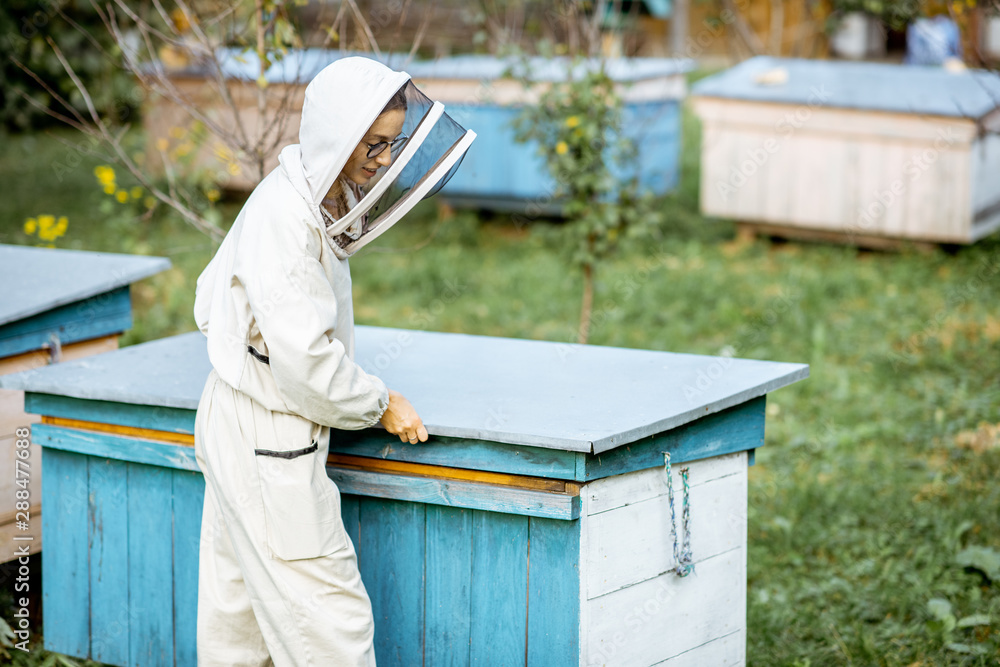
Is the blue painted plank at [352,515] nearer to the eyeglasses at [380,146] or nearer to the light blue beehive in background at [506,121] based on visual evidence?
the eyeglasses at [380,146]

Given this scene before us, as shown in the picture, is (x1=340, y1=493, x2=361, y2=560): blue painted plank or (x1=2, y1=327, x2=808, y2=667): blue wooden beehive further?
(x1=340, y1=493, x2=361, y2=560): blue painted plank

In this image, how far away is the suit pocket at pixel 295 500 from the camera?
234cm

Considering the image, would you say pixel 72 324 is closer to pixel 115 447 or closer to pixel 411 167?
pixel 115 447

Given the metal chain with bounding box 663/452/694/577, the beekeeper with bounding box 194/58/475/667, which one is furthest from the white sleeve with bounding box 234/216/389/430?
the metal chain with bounding box 663/452/694/577

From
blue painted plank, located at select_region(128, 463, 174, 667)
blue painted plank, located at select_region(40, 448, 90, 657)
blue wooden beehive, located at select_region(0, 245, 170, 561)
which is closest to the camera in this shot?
blue painted plank, located at select_region(128, 463, 174, 667)

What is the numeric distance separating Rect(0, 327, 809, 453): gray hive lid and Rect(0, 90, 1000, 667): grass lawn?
38.7 inches

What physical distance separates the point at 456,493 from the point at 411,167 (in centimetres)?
76

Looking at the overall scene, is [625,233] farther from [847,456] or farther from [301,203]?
[301,203]

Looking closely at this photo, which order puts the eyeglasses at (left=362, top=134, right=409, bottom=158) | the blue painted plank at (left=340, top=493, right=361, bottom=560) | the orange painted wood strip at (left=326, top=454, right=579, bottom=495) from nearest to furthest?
the eyeglasses at (left=362, top=134, right=409, bottom=158)
the orange painted wood strip at (left=326, top=454, right=579, bottom=495)
the blue painted plank at (left=340, top=493, right=361, bottom=560)

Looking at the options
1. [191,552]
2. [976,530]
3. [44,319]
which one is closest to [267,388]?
[191,552]

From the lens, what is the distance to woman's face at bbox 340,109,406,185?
7.55 ft

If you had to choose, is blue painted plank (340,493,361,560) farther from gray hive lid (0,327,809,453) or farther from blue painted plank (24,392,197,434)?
blue painted plank (24,392,197,434)

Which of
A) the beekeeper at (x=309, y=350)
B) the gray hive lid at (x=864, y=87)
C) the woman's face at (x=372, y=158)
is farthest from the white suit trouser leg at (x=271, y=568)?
the gray hive lid at (x=864, y=87)

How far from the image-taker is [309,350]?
7.25 ft
